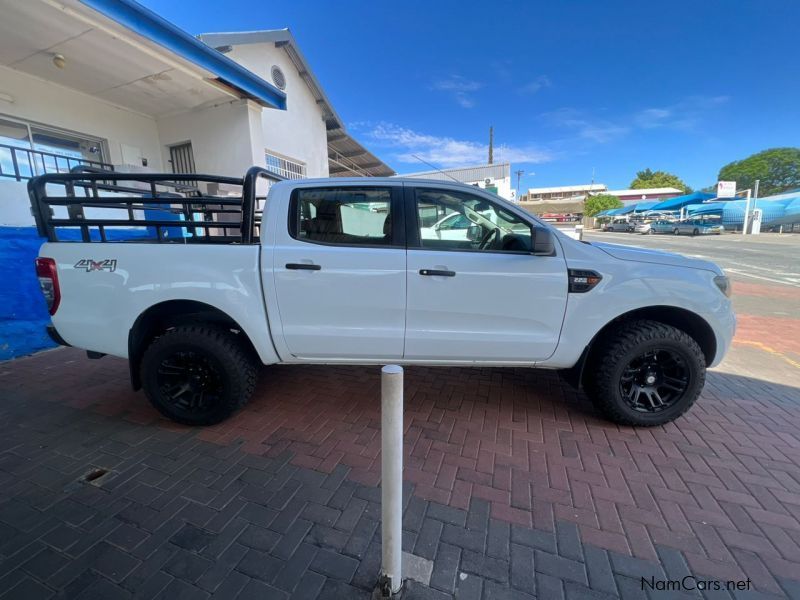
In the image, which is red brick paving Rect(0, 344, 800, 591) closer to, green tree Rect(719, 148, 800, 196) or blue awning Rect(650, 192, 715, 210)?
blue awning Rect(650, 192, 715, 210)

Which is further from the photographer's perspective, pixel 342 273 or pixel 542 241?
pixel 342 273

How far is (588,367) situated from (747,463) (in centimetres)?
112

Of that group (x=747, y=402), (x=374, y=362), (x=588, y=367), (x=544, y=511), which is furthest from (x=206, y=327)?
(x=747, y=402)

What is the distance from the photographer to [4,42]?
527 centimetres

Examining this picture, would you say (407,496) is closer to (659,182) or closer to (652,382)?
(652,382)

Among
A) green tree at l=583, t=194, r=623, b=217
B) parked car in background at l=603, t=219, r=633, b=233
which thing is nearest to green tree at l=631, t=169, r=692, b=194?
green tree at l=583, t=194, r=623, b=217

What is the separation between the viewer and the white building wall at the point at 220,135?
799 cm

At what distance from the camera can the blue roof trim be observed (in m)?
4.69

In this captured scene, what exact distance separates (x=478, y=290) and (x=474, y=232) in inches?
19.5

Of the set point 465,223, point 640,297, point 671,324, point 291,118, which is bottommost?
point 671,324

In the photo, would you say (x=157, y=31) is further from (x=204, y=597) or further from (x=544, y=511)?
(x=544, y=511)

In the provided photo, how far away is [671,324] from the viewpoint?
293cm

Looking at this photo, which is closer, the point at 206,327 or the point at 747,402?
the point at 206,327

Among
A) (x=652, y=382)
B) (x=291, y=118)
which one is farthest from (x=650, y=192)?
(x=652, y=382)
